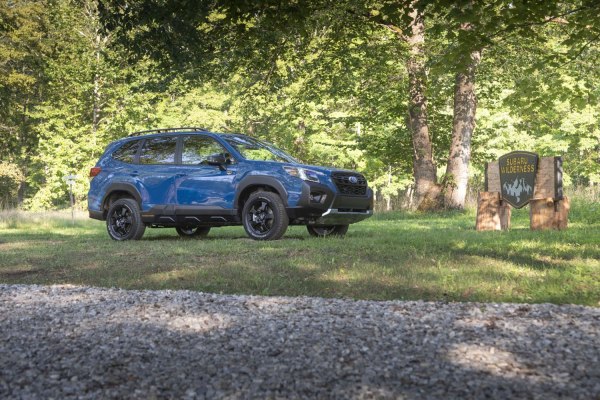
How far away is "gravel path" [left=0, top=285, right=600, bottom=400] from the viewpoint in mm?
3701

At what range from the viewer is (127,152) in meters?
14.4

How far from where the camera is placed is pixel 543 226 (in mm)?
13898

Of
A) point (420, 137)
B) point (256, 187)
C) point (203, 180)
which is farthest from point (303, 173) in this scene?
point (420, 137)

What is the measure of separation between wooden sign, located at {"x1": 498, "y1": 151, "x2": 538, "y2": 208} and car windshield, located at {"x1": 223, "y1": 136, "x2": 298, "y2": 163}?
429cm

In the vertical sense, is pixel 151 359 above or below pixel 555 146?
below

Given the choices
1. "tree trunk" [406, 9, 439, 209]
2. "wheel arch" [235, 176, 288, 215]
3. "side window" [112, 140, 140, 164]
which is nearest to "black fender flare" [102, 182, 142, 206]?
"side window" [112, 140, 140, 164]

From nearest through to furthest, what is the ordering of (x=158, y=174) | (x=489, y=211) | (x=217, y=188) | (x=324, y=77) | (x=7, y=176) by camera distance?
(x=217, y=188)
(x=158, y=174)
(x=489, y=211)
(x=324, y=77)
(x=7, y=176)

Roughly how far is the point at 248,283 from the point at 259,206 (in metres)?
5.08

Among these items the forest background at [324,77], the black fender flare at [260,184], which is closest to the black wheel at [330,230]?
the black fender flare at [260,184]

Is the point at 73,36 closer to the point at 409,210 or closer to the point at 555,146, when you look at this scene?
the point at 409,210

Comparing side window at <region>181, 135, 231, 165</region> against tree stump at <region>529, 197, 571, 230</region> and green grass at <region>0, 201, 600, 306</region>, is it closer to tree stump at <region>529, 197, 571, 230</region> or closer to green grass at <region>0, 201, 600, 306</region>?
green grass at <region>0, 201, 600, 306</region>

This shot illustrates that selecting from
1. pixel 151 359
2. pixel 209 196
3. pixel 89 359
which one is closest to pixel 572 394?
pixel 151 359

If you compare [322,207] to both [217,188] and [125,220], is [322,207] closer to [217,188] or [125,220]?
[217,188]

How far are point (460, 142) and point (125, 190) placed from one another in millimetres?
11494
